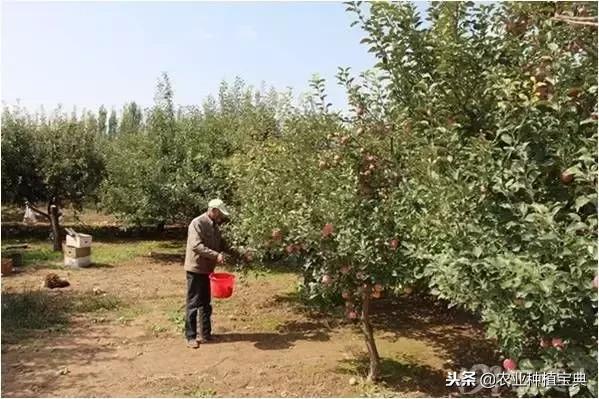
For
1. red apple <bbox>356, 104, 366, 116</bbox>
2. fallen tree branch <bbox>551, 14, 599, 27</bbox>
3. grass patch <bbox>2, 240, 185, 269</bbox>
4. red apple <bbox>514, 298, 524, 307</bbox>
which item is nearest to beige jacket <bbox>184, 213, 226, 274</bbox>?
red apple <bbox>356, 104, 366, 116</bbox>

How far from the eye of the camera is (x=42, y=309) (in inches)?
298

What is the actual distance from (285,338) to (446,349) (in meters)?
1.90

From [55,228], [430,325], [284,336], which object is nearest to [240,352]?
[284,336]

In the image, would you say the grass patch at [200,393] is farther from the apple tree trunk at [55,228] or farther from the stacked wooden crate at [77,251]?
the apple tree trunk at [55,228]

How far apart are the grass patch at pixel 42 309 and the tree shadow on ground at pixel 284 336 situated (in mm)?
2188

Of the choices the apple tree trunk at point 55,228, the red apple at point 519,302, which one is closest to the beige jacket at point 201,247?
the red apple at point 519,302

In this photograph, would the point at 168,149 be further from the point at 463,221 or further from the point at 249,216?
the point at 463,221

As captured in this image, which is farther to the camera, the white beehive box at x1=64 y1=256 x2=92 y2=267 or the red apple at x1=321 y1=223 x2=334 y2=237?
the white beehive box at x1=64 y1=256 x2=92 y2=267

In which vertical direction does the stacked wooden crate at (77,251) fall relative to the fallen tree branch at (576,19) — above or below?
below

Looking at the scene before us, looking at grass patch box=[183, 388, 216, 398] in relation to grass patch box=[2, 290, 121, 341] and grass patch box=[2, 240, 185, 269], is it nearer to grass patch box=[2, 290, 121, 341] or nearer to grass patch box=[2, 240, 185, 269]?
grass patch box=[2, 290, 121, 341]

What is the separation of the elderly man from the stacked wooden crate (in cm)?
536

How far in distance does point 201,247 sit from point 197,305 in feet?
2.24

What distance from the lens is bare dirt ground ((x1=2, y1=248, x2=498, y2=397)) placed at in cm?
519

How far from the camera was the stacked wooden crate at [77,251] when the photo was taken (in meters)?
11.0
